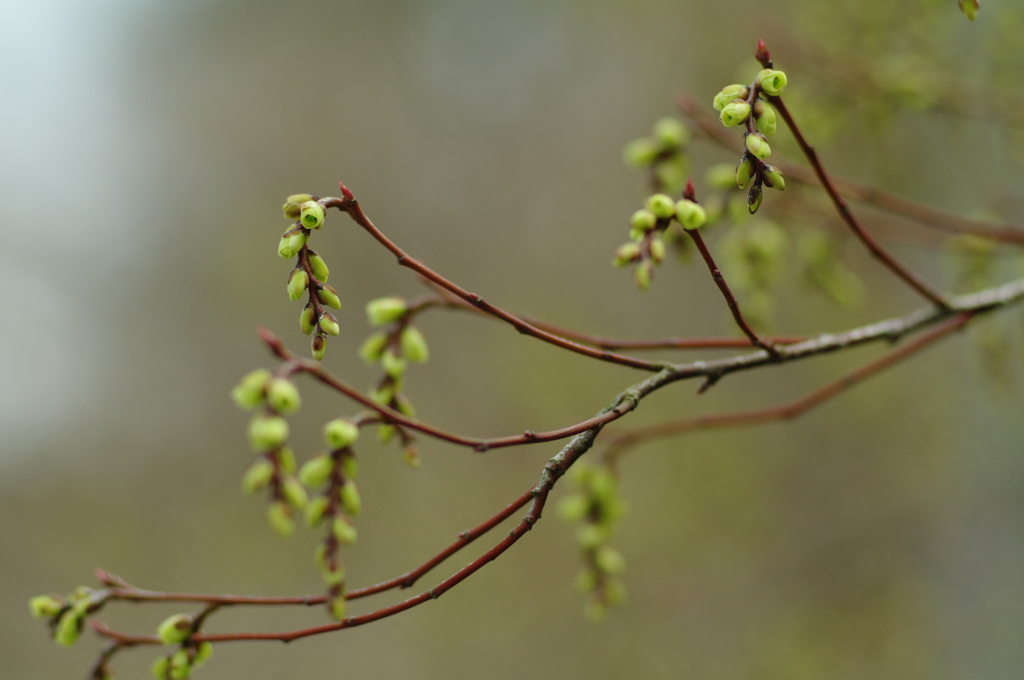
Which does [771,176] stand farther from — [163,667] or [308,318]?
[163,667]

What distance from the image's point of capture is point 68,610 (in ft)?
1.56

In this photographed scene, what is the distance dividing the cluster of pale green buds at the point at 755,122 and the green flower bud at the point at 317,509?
12.0 inches

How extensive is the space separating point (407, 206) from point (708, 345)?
213 centimetres

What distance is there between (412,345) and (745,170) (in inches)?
10.9

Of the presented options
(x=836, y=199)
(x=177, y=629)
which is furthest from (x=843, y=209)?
(x=177, y=629)

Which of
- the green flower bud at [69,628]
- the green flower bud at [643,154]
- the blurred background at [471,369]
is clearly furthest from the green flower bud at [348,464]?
the blurred background at [471,369]

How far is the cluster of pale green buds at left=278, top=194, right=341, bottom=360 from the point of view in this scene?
0.37m

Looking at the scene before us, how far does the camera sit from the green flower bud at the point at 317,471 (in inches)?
16.5

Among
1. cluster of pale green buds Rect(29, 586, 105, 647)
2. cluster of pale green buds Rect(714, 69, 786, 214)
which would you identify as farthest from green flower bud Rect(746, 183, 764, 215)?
cluster of pale green buds Rect(29, 586, 105, 647)

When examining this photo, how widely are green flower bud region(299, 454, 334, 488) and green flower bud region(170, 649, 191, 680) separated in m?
0.15

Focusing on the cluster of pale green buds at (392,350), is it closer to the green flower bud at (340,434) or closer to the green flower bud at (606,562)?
the green flower bud at (340,434)

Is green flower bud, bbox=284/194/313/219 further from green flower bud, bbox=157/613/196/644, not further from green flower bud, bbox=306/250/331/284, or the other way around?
green flower bud, bbox=157/613/196/644

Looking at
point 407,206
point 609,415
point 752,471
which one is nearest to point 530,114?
point 407,206

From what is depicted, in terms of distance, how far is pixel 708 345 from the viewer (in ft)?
1.75
